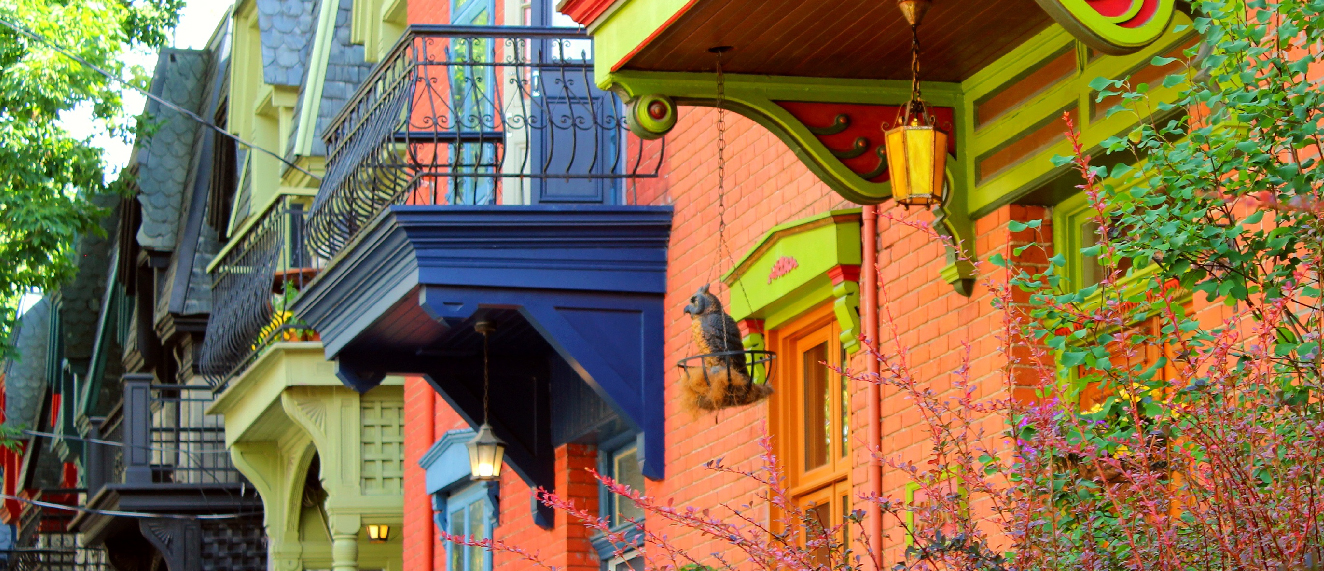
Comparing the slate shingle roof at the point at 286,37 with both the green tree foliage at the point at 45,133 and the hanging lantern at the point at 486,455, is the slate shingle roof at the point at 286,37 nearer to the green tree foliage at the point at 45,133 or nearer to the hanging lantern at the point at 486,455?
the green tree foliage at the point at 45,133

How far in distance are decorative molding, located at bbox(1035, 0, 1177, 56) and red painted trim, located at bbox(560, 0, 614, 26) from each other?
7.22 feet

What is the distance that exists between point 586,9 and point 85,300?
24.3 meters

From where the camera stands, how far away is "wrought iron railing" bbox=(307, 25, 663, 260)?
35.0ft

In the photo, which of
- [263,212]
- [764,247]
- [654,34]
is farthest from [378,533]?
[654,34]

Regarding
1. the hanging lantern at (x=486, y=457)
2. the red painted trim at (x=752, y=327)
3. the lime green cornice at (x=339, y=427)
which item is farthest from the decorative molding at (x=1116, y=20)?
the lime green cornice at (x=339, y=427)

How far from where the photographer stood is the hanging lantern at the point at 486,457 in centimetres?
1212

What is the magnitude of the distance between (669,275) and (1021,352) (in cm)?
378

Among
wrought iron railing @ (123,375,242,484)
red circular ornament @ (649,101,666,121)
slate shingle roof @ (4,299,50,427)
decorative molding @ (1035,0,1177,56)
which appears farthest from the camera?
slate shingle roof @ (4,299,50,427)

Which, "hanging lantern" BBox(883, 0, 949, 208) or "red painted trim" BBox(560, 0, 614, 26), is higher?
"red painted trim" BBox(560, 0, 614, 26)

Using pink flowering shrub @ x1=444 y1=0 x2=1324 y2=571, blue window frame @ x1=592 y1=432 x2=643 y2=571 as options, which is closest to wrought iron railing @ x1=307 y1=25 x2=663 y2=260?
blue window frame @ x1=592 y1=432 x2=643 y2=571

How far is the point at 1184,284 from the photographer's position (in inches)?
193

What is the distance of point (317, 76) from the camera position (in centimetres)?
1716

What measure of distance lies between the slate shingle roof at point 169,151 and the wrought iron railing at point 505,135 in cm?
1218

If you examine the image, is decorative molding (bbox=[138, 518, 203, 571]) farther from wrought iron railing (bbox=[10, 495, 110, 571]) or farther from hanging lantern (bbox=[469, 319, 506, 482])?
hanging lantern (bbox=[469, 319, 506, 482])
